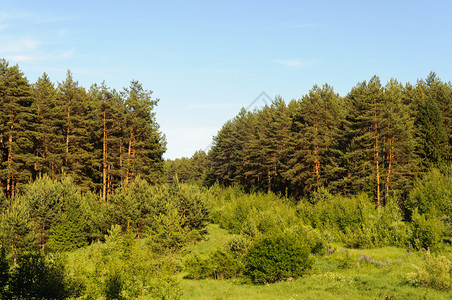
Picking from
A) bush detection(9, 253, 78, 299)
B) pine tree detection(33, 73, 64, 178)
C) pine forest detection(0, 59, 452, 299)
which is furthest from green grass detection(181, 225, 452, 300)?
pine tree detection(33, 73, 64, 178)

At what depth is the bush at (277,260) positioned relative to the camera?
1806cm

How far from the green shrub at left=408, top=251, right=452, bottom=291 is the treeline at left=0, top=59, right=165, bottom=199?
30.7m

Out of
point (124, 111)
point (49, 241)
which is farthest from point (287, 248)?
point (124, 111)

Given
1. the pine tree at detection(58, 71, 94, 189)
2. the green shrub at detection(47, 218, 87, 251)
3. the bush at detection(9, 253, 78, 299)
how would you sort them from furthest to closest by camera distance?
the pine tree at detection(58, 71, 94, 189) → the green shrub at detection(47, 218, 87, 251) → the bush at detection(9, 253, 78, 299)

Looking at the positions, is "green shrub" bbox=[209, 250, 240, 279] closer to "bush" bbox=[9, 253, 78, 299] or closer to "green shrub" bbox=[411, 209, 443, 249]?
"bush" bbox=[9, 253, 78, 299]

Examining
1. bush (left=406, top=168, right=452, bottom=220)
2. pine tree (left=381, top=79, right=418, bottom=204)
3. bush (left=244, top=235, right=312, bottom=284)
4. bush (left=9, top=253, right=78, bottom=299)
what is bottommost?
bush (left=244, top=235, right=312, bottom=284)

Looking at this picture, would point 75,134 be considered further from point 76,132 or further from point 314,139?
point 314,139

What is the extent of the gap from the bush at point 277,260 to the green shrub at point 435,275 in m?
5.53

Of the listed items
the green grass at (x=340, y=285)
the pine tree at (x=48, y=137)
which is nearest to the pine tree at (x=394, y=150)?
the green grass at (x=340, y=285)

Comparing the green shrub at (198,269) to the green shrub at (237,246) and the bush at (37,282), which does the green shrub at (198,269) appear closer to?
the green shrub at (237,246)

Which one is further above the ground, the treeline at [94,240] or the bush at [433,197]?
the bush at [433,197]

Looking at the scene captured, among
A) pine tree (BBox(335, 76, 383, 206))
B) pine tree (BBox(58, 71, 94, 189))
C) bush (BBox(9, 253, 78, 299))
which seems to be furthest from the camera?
pine tree (BBox(58, 71, 94, 189))

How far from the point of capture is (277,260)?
18266 mm

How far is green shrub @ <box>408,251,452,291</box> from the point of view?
13.9 metres
